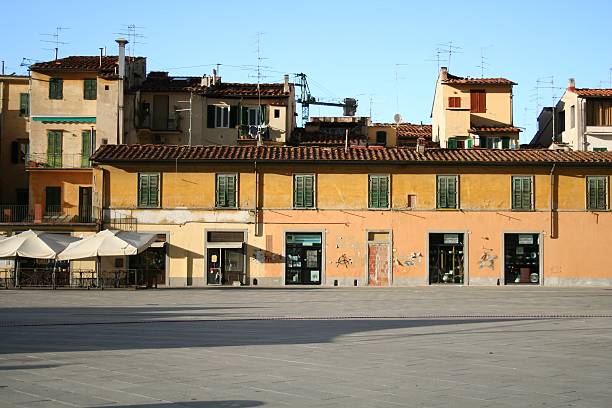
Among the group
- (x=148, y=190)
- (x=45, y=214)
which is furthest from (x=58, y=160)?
(x=148, y=190)

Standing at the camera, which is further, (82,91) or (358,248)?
(82,91)

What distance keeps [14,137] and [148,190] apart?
17767mm

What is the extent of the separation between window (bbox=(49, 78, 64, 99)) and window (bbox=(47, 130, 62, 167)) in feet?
7.55

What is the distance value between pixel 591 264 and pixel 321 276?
14511mm

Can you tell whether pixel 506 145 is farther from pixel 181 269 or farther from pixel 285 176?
pixel 181 269

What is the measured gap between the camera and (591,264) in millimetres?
50125

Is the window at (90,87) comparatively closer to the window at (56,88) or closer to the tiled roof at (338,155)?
the window at (56,88)

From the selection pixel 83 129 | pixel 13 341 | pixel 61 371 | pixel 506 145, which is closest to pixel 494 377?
pixel 61 371

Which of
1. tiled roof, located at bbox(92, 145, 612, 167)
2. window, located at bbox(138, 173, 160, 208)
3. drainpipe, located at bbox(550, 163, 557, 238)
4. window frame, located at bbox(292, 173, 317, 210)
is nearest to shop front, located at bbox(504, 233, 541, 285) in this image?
drainpipe, located at bbox(550, 163, 557, 238)

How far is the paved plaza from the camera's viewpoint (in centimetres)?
1210

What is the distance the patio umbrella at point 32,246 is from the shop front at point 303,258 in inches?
459

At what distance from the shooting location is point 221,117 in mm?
63094

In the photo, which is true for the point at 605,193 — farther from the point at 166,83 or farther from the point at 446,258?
the point at 166,83

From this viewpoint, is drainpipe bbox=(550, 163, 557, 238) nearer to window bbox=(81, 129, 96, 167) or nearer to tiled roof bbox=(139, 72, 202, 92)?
tiled roof bbox=(139, 72, 202, 92)
